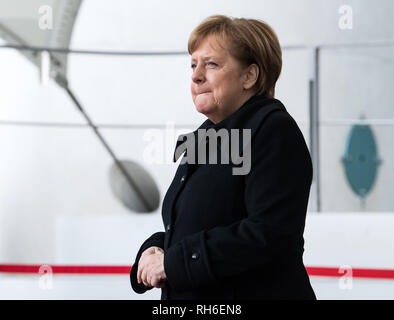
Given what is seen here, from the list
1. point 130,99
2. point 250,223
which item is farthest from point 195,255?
point 130,99

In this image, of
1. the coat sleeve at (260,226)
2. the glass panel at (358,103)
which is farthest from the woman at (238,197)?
the glass panel at (358,103)

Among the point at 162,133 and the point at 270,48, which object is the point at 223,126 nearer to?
the point at 270,48

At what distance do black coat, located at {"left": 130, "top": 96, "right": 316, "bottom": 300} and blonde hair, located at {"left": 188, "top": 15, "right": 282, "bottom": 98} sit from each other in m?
0.04

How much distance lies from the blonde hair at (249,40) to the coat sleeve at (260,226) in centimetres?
6

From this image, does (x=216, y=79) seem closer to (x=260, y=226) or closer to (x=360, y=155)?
(x=260, y=226)

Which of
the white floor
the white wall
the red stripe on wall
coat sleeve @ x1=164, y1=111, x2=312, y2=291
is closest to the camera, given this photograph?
coat sleeve @ x1=164, y1=111, x2=312, y2=291

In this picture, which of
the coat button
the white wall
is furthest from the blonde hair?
the white wall

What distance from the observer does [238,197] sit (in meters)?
0.50

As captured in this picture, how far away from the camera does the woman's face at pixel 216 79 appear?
0.54 meters

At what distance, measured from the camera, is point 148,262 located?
0.53 metres

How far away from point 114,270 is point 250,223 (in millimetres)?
834

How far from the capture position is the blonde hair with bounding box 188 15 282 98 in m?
0.53

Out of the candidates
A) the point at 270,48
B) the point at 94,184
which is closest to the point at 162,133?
the point at 270,48

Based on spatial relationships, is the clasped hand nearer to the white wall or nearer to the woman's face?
the woman's face
